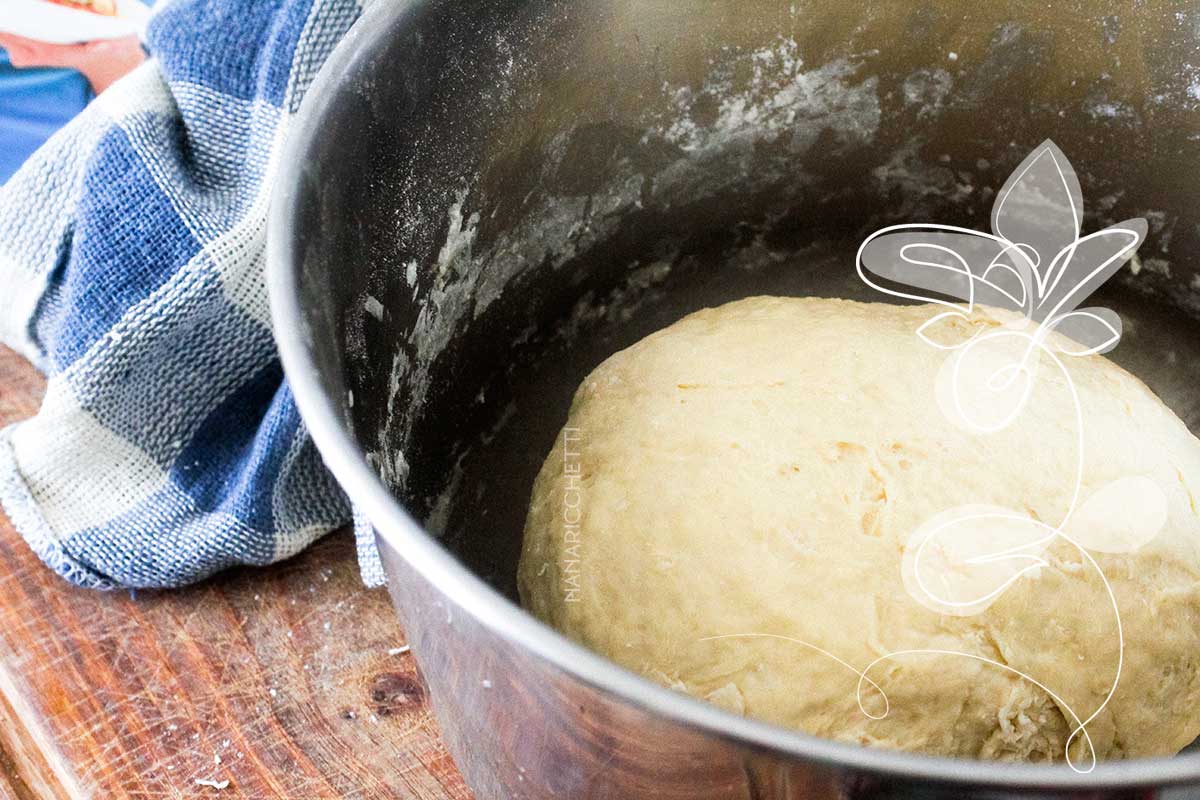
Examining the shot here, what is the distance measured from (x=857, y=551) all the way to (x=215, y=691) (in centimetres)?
44

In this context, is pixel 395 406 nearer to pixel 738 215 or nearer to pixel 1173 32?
pixel 738 215

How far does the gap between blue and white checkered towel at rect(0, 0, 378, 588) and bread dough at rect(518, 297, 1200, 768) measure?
25 cm

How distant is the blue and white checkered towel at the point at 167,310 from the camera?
78 cm

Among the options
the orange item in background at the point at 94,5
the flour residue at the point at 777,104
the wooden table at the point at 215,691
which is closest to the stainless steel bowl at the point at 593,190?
the flour residue at the point at 777,104

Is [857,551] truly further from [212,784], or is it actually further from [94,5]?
[94,5]

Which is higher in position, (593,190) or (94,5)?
(94,5)

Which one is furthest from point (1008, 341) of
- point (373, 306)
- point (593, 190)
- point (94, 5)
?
point (94, 5)

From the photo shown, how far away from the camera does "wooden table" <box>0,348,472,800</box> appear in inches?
27.9

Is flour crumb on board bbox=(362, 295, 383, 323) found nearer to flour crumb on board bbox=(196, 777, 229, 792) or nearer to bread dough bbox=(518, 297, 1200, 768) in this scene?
bread dough bbox=(518, 297, 1200, 768)

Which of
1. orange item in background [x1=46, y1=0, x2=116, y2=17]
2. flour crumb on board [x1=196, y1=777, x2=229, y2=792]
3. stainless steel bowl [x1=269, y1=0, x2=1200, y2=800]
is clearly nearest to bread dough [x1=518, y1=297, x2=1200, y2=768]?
stainless steel bowl [x1=269, y1=0, x2=1200, y2=800]

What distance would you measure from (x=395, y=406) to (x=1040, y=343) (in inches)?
17.4

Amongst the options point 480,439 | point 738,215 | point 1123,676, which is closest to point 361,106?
point 480,439

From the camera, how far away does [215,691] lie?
746 millimetres

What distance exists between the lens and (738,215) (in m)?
0.92
